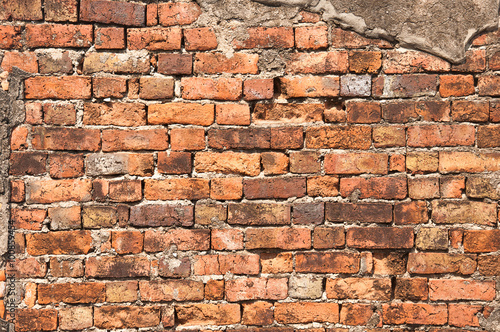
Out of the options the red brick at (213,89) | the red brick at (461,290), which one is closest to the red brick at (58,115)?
the red brick at (213,89)

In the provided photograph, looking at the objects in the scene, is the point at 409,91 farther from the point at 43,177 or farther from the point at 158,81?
the point at 43,177

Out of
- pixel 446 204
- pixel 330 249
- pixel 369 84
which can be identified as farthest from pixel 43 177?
pixel 446 204

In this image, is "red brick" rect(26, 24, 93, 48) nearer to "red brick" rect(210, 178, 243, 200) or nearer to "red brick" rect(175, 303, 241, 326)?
"red brick" rect(210, 178, 243, 200)

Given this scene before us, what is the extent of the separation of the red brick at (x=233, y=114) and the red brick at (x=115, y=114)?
31 cm

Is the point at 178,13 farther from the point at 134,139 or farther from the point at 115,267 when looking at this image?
the point at 115,267

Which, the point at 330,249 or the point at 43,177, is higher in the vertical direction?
the point at 43,177

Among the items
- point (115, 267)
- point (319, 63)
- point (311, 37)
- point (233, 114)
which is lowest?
point (115, 267)

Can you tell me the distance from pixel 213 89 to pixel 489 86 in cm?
112

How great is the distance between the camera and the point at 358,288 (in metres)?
1.70

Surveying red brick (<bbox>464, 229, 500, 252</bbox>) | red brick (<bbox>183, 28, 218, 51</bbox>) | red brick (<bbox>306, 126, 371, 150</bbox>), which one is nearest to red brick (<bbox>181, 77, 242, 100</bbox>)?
red brick (<bbox>183, 28, 218, 51</bbox>)

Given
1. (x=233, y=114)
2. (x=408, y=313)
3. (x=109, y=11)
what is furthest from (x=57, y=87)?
(x=408, y=313)

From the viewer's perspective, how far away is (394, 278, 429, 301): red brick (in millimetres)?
1693

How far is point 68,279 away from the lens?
1.68 m

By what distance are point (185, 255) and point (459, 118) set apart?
124cm
